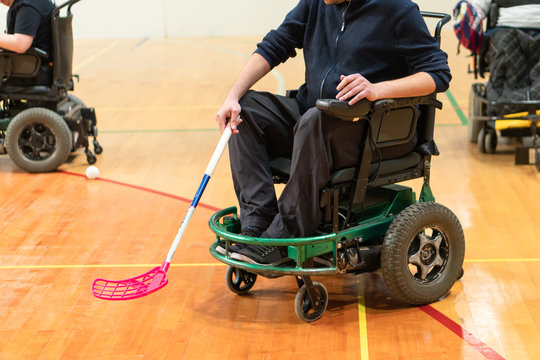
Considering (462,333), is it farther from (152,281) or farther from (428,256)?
(152,281)

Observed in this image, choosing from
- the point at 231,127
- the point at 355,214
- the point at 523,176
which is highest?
the point at 231,127

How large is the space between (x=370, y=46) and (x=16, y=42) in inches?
97.6

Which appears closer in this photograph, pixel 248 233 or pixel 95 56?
pixel 248 233

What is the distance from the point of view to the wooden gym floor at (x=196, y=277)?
275 cm

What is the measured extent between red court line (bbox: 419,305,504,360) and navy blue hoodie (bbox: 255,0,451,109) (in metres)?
0.79

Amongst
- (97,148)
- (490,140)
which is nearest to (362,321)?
(490,140)

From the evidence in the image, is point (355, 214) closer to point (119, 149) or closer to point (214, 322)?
point (214, 322)

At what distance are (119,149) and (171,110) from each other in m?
1.25

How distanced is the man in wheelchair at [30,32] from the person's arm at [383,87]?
2.42 meters

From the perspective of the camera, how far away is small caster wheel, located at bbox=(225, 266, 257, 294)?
3.11m

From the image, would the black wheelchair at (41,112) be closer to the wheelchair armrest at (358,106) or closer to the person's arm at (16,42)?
the person's arm at (16,42)

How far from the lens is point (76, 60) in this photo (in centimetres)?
980

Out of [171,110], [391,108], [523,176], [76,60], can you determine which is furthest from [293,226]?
[76,60]

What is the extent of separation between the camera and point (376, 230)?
2.99m
